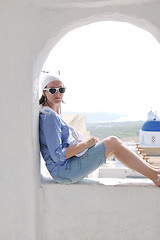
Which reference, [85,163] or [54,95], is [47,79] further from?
[85,163]

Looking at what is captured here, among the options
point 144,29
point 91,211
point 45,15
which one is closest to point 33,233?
point 91,211

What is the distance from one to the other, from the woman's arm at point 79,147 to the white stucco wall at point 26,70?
0.79ft

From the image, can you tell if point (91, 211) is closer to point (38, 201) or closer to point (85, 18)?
point (38, 201)

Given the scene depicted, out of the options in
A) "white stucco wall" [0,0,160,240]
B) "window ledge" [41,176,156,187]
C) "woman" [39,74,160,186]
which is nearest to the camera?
"white stucco wall" [0,0,160,240]

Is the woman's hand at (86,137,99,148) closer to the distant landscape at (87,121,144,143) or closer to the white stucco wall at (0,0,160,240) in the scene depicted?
the white stucco wall at (0,0,160,240)

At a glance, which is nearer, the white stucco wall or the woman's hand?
the white stucco wall

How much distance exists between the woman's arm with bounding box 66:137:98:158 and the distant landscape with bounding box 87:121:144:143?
30599 mm

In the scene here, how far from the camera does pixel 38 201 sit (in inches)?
89.4

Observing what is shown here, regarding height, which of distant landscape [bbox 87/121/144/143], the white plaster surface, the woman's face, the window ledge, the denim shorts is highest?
the woman's face

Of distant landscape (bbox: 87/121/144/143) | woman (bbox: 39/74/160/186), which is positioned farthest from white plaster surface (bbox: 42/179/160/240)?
distant landscape (bbox: 87/121/144/143)

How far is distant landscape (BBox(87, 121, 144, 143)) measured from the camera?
35812mm

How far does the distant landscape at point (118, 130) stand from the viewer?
35812mm

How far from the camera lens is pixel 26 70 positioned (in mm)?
2090

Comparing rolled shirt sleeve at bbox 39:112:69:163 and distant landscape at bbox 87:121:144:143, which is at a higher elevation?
rolled shirt sleeve at bbox 39:112:69:163
